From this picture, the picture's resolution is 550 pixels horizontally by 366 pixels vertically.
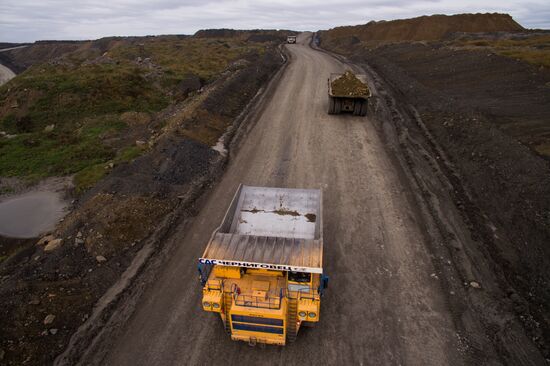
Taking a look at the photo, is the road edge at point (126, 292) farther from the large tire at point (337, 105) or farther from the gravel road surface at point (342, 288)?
the large tire at point (337, 105)

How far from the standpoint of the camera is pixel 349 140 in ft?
59.3

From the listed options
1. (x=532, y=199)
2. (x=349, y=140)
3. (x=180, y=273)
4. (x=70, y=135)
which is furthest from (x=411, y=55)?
(x=180, y=273)

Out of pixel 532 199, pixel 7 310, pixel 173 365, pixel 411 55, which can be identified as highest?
pixel 411 55

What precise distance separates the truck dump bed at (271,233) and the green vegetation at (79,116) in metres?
9.42

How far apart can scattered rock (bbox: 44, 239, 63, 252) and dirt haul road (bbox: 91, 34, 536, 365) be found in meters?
3.38

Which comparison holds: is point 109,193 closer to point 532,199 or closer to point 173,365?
point 173,365

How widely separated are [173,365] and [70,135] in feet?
64.7

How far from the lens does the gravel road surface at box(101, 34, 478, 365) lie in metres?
7.62

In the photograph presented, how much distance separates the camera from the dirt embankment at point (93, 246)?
8.02 meters

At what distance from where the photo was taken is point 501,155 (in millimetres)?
14047

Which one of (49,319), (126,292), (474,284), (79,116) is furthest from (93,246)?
(79,116)

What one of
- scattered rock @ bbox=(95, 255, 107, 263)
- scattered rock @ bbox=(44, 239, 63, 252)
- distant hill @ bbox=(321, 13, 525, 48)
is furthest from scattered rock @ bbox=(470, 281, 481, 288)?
distant hill @ bbox=(321, 13, 525, 48)

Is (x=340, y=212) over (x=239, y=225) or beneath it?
beneath

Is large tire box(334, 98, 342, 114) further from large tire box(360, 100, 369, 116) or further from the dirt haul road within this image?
the dirt haul road
